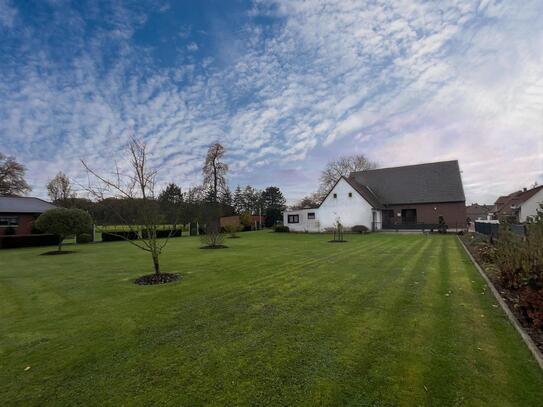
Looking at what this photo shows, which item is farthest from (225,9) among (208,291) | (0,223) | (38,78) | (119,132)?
(0,223)

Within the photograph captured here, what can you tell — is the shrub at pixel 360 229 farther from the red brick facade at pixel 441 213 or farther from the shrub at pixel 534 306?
the shrub at pixel 534 306

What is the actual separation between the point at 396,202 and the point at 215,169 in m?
22.9

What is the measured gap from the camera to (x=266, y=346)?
335 centimetres

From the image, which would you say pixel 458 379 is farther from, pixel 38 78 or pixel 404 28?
pixel 38 78

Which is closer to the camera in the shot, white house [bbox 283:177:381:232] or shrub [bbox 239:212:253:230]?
white house [bbox 283:177:381:232]

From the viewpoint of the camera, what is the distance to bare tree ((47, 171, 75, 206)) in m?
36.6

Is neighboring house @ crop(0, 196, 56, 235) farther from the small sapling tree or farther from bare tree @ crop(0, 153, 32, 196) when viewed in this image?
the small sapling tree

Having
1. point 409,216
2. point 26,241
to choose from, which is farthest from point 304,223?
point 26,241

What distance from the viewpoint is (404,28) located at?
935 centimetres

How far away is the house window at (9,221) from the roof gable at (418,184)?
3662 cm

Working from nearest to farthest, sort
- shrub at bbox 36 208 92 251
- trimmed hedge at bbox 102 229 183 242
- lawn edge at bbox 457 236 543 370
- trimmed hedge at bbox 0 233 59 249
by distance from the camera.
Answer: lawn edge at bbox 457 236 543 370, shrub at bbox 36 208 92 251, trimmed hedge at bbox 0 233 59 249, trimmed hedge at bbox 102 229 183 242

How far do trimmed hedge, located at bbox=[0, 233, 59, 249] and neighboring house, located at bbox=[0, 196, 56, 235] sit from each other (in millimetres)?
4482

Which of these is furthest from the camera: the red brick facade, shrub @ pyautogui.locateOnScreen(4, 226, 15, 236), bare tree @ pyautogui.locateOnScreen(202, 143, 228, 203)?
bare tree @ pyautogui.locateOnScreen(202, 143, 228, 203)

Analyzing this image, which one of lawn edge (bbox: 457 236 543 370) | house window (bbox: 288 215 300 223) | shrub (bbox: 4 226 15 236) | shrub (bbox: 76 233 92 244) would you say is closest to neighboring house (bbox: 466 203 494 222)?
house window (bbox: 288 215 300 223)
